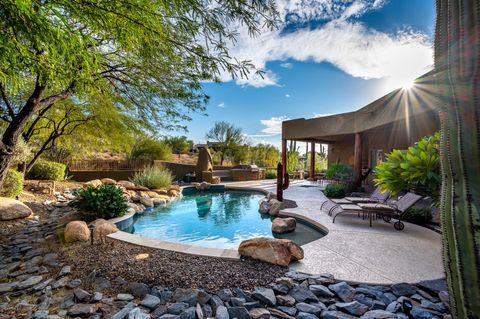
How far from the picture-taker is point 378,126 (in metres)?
9.23

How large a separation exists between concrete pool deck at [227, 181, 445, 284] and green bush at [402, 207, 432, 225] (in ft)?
1.16

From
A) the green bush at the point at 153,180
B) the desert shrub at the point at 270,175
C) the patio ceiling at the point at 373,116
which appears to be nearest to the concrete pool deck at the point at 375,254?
the patio ceiling at the point at 373,116

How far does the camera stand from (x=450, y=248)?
1.13m

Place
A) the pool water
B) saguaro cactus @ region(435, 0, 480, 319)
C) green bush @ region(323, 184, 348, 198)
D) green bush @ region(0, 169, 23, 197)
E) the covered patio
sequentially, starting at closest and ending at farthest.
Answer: saguaro cactus @ region(435, 0, 480, 319) → the pool water → green bush @ region(0, 169, 23, 197) → the covered patio → green bush @ region(323, 184, 348, 198)

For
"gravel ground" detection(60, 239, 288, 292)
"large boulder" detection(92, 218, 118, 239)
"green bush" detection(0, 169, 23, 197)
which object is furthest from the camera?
"green bush" detection(0, 169, 23, 197)

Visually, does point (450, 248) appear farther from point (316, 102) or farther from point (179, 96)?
point (316, 102)

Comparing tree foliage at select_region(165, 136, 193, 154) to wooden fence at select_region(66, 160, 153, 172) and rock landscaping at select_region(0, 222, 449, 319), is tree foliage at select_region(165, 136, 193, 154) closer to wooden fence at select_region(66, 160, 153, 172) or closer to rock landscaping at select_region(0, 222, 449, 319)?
wooden fence at select_region(66, 160, 153, 172)

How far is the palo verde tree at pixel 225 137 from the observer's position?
28266 mm

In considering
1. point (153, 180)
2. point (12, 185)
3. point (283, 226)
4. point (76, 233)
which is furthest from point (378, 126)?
point (12, 185)

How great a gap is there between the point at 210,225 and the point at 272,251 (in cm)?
386

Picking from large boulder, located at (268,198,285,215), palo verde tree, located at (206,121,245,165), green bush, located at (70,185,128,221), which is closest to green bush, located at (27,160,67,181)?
green bush, located at (70,185,128,221)

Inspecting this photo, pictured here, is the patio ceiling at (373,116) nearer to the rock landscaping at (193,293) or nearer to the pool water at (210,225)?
the rock landscaping at (193,293)

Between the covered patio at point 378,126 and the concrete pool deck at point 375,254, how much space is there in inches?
119

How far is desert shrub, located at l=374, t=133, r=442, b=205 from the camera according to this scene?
259cm
